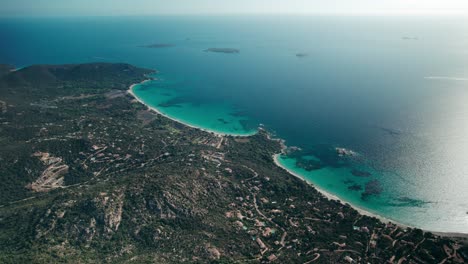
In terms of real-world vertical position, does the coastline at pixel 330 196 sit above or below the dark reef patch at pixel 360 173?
below

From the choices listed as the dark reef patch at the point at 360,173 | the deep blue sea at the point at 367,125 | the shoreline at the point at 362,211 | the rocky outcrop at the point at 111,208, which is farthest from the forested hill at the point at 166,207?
the dark reef patch at the point at 360,173

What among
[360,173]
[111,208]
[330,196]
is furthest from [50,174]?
[360,173]

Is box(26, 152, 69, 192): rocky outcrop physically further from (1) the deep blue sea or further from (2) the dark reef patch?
(2) the dark reef patch

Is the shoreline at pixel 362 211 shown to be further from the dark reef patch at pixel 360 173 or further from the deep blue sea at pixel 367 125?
the dark reef patch at pixel 360 173

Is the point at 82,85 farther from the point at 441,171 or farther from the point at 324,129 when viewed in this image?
the point at 441,171

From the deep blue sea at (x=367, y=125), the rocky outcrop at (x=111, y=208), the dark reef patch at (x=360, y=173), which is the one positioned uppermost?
the rocky outcrop at (x=111, y=208)

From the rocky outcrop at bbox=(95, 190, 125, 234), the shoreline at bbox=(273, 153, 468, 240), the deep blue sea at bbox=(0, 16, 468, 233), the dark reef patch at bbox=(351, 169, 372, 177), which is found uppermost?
the rocky outcrop at bbox=(95, 190, 125, 234)

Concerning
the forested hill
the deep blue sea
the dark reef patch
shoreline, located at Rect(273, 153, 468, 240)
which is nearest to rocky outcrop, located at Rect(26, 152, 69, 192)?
the forested hill

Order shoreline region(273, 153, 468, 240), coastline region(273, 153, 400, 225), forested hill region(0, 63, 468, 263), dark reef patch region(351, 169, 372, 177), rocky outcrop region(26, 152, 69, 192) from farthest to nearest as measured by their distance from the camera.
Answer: dark reef patch region(351, 169, 372, 177)
rocky outcrop region(26, 152, 69, 192)
coastline region(273, 153, 400, 225)
shoreline region(273, 153, 468, 240)
forested hill region(0, 63, 468, 263)

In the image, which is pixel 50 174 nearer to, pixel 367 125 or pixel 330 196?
pixel 330 196
